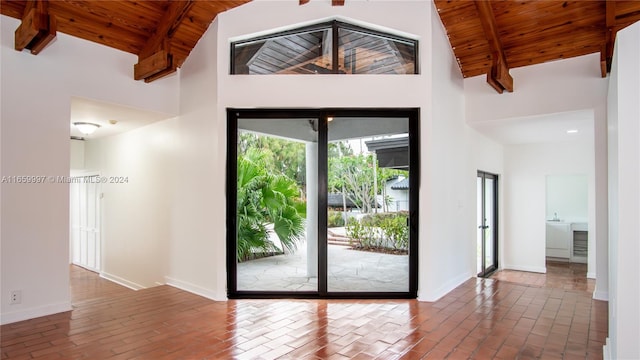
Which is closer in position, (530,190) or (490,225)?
(490,225)

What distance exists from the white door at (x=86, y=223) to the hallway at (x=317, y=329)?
3278 millimetres

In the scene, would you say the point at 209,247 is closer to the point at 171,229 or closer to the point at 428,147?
the point at 171,229

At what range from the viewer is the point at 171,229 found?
478 centimetres

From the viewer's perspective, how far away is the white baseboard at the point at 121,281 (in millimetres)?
5675

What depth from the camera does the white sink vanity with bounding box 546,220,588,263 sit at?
7.78 metres

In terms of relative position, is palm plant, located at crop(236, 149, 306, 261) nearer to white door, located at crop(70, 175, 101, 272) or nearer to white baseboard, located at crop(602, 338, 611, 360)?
white baseboard, located at crop(602, 338, 611, 360)

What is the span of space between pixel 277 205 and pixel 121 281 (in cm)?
359

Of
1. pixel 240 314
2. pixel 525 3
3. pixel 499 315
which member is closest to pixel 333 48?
pixel 525 3

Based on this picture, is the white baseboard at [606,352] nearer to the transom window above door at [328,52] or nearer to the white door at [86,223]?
the transom window above door at [328,52]

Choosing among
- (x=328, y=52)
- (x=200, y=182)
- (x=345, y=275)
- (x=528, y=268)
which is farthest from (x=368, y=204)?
(x=528, y=268)

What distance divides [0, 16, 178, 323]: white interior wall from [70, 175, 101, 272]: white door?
324cm

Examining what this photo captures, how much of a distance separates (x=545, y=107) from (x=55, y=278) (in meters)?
5.99

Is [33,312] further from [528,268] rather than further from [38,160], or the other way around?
[528,268]

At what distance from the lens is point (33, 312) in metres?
3.51
